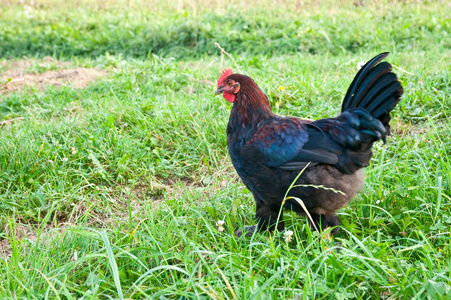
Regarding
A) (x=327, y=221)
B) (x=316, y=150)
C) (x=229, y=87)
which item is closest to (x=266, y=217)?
(x=327, y=221)

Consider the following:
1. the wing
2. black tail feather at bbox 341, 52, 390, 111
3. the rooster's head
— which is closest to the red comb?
the rooster's head

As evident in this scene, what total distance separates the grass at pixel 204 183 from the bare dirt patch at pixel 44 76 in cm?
26

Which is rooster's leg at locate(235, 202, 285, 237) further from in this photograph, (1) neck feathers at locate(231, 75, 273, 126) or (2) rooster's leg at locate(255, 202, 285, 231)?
(1) neck feathers at locate(231, 75, 273, 126)

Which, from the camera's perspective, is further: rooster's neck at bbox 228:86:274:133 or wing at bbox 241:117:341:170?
rooster's neck at bbox 228:86:274:133

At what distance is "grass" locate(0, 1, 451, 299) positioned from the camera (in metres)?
2.21

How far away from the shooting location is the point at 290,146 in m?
2.67

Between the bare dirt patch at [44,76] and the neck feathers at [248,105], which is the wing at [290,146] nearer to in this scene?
the neck feathers at [248,105]

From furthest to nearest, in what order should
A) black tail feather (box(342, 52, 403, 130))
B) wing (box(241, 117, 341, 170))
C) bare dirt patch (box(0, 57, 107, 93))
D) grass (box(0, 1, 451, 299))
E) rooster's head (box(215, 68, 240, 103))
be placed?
1. bare dirt patch (box(0, 57, 107, 93))
2. rooster's head (box(215, 68, 240, 103))
3. wing (box(241, 117, 341, 170))
4. black tail feather (box(342, 52, 403, 130))
5. grass (box(0, 1, 451, 299))

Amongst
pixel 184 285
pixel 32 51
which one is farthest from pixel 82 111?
pixel 32 51

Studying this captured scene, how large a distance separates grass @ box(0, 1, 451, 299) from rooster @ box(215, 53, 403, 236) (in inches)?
9.0

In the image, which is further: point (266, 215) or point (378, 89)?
point (266, 215)

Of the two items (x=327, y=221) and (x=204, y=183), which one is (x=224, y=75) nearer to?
(x=204, y=183)

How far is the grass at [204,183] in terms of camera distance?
7.27 feet

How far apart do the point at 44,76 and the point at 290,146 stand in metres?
4.67
